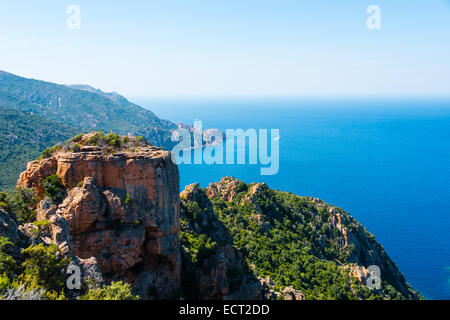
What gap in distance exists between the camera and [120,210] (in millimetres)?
20578

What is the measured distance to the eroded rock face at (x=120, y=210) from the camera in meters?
19.7

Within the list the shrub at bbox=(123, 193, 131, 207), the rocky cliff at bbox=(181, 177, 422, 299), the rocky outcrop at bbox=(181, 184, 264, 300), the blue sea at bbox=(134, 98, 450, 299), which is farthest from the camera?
the blue sea at bbox=(134, 98, 450, 299)

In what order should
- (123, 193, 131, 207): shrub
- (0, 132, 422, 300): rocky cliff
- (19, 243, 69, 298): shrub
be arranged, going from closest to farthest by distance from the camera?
(19, 243, 69, 298): shrub < (0, 132, 422, 300): rocky cliff < (123, 193, 131, 207): shrub

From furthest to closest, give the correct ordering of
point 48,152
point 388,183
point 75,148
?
point 388,183
point 48,152
point 75,148

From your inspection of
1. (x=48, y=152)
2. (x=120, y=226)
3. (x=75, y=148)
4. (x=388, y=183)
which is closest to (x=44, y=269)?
(x=120, y=226)

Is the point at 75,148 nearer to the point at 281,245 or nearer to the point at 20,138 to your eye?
the point at 281,245

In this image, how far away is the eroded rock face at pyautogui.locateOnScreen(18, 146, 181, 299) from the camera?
19.7 metres

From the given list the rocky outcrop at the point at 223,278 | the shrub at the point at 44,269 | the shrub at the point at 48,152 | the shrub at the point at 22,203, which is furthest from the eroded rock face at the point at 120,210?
the shrub at the point at 44,269

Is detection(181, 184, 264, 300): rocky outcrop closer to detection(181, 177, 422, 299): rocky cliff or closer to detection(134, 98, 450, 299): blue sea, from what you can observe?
detection(181, 177, 422, 299): rocky cliff

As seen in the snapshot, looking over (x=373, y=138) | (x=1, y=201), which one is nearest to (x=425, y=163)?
(x=373, y=138)

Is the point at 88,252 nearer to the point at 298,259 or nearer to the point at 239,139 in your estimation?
the point at 298,259

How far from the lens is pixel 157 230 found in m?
22.0

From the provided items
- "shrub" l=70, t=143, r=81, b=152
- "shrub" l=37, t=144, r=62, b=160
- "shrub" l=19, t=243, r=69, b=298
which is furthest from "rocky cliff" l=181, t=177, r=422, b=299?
"shrub" l=37, t=144, r=62, b=160

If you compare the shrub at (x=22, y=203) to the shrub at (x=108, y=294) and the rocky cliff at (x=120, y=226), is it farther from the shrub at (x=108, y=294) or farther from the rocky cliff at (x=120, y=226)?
the shrub at (x=108, y=294)
